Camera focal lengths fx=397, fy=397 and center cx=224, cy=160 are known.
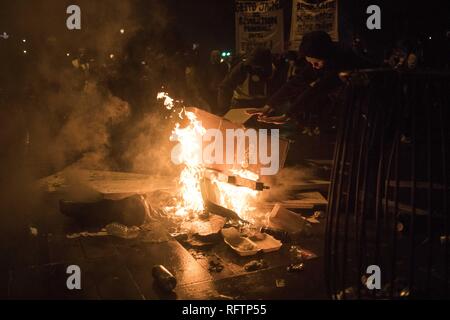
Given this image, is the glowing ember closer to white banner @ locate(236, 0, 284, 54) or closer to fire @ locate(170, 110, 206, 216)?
fire @ locate(170, 110, 206, 216)

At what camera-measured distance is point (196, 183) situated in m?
6.53

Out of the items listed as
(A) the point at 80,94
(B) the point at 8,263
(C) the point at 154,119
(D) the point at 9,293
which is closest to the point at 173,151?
(C) the point at 154,119

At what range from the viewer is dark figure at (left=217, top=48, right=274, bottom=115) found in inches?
308

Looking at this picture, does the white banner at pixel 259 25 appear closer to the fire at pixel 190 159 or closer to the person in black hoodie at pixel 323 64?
the fire at pixel 190 159

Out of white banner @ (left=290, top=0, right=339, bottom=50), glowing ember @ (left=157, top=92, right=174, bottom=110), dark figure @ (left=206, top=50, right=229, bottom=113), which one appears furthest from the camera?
white banner @ (left=290, top=0, right=339, bottom=50)

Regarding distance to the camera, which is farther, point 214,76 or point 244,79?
point 214,76

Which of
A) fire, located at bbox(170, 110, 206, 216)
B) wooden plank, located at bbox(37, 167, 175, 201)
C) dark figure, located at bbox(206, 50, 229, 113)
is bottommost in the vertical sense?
wooden plank, located at bbox(37, 167, 175, 201)

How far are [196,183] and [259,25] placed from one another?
15.4ft

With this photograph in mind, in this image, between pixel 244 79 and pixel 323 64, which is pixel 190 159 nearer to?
pixel 244 79

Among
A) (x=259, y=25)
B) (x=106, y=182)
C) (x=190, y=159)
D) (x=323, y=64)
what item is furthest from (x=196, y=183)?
(x=259, y=25)

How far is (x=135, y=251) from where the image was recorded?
450 centimetres

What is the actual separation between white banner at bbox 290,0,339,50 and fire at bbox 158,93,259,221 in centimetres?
378

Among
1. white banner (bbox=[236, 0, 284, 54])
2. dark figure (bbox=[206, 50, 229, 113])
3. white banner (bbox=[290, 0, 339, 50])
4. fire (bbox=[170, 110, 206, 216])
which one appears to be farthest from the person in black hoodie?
white banner (bbox=[236, 0, 284, 54])

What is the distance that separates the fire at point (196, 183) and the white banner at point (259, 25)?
3302mm
